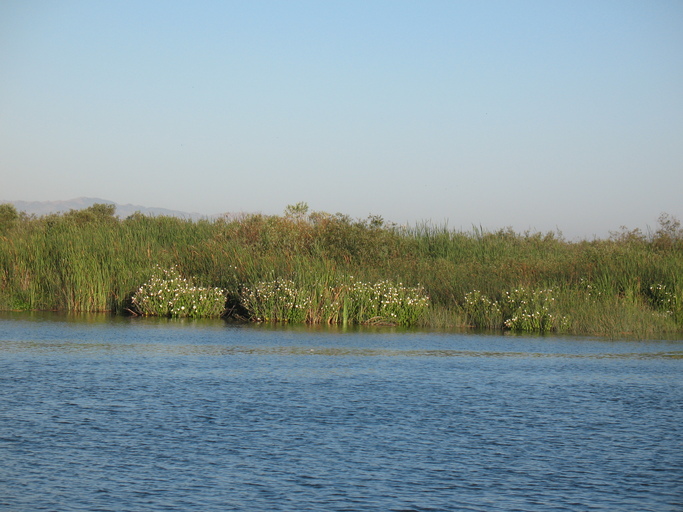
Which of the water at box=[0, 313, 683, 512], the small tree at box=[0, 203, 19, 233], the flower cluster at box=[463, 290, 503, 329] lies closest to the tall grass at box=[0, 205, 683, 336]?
the flower cluster at box=[463, 290, 503, 329]

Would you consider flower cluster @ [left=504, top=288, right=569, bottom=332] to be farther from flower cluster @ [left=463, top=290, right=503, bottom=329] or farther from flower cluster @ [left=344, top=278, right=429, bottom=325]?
flower cluster @ [left=344, top=278, right=429, bottom=325]

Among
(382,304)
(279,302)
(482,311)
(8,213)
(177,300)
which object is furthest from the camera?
(8,213)

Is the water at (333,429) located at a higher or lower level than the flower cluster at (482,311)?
lower

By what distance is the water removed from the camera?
739 centimetres

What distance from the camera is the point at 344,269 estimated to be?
2669cm

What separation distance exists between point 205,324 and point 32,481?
598 inches

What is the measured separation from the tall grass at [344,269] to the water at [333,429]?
658 centimetres

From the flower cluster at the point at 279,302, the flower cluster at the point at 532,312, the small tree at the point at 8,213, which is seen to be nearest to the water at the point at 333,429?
the flower cluster at the point at 532,312

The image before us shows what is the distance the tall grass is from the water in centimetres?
658

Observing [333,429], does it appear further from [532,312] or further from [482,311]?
[482,311]

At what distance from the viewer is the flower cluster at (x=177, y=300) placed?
80.9 ft

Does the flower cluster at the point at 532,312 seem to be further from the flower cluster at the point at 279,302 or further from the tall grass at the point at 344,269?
the flower cluster at the point at 279,302

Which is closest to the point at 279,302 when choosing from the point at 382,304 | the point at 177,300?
the point at 382,304

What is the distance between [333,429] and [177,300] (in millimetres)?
15596
